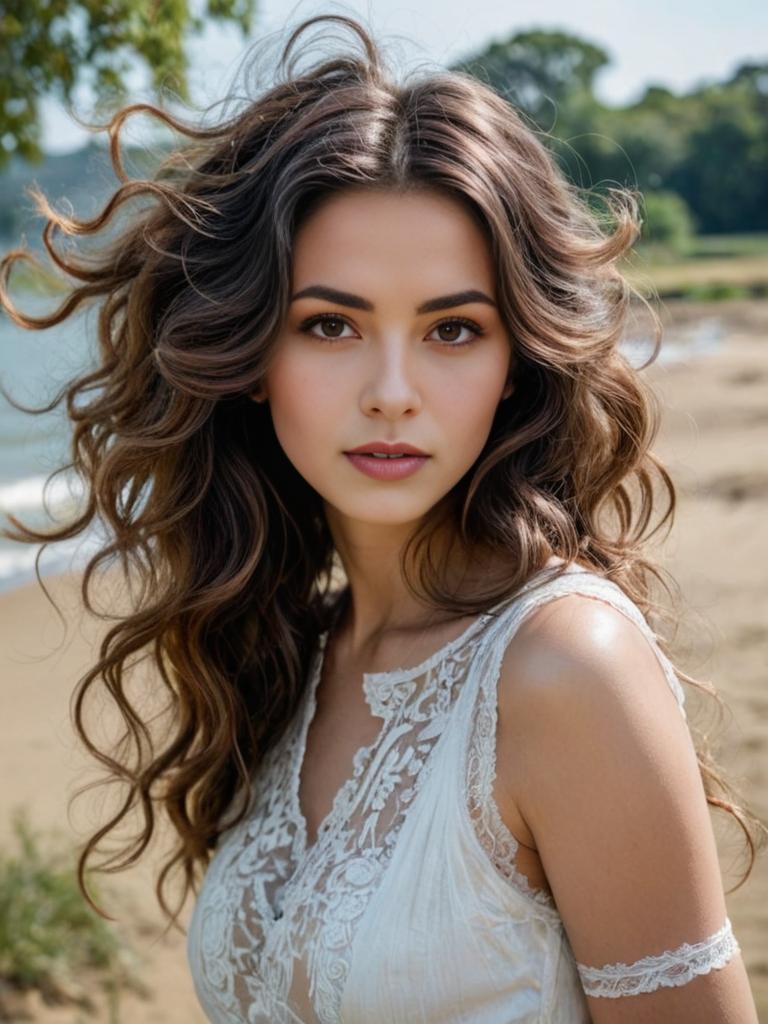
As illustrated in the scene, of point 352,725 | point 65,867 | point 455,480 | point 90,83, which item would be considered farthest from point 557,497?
point 65,867

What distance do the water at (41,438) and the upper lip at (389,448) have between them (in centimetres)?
63

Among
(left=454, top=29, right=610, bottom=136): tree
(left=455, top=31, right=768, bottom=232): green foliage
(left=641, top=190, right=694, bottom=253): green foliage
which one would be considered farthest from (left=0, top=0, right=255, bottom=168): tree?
(left=454, top=29, right=610, bottom=136): tree

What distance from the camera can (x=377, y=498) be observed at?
6.70 ft

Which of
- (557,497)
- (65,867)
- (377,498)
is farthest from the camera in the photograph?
(65,867)

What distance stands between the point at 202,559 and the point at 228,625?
19cm

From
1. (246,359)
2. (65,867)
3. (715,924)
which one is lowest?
(65,867)

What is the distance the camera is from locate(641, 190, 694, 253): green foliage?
140 ft

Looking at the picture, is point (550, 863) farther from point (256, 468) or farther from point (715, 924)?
point (256, 468)

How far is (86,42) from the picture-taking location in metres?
3.32

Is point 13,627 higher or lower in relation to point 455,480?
lower

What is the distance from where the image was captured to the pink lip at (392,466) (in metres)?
2.02

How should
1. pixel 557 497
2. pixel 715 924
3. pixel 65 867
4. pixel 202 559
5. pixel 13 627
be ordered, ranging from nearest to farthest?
pixel 715 924
pixel 557 497
pixel 202 559
pixel 65 867
pixel 13 627

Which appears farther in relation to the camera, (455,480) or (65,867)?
(65,867)

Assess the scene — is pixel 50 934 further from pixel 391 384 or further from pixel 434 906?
pixel 391 384
